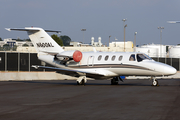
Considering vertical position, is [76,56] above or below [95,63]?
above

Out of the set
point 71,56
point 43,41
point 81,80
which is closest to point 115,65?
point 81,80

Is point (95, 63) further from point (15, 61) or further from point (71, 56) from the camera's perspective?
point (15, 61)

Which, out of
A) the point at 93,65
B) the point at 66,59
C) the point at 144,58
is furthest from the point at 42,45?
the point at 144,58

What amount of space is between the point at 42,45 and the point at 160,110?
18.7 metres

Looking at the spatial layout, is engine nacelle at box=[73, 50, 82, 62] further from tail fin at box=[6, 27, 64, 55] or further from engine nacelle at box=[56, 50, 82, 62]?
tail fin at box=[6, 27, 64, 55]

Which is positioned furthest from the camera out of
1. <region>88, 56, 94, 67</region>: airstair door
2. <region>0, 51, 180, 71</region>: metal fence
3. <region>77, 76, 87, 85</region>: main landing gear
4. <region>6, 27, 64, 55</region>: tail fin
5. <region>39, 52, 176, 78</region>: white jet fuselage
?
<region>0, 51, 180, 71</region>: metal fence

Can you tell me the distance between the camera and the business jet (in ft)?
79.5

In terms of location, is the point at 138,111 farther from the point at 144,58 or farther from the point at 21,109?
the point at 144,58

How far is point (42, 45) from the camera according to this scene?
2841cm

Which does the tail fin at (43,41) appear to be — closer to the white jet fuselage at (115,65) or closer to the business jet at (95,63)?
the business jet at (95,63)

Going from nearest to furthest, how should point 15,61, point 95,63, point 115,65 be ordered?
point 115,65 < point 95,63 < point 15,61

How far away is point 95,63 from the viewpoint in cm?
2633

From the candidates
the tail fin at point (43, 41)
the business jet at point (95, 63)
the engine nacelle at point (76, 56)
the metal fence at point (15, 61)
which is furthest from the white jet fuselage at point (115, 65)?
the metal fence at point (15, 61)

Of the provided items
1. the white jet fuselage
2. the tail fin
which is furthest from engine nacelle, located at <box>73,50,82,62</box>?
the tail fin
